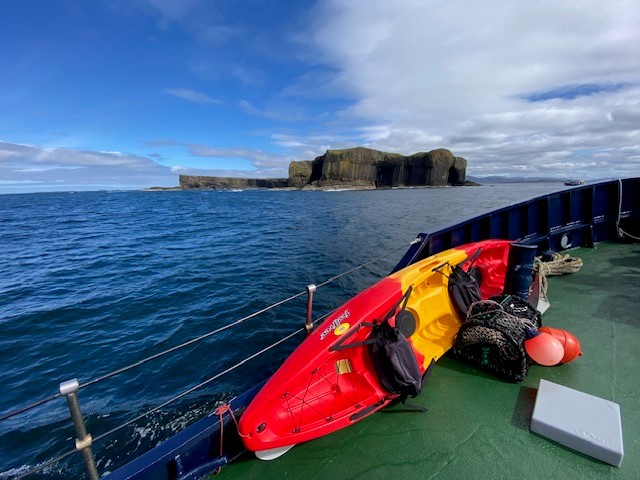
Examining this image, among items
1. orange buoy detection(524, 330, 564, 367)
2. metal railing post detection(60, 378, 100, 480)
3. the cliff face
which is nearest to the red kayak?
orange buoy detection(524, 330, 564, 367)

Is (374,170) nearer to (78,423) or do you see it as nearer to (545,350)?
(545,350)

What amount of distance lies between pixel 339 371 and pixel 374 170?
15899cm

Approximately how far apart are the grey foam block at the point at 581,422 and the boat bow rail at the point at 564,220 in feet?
10.4

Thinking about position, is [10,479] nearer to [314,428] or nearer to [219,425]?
[219,425]

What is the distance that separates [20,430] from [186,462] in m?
5.03

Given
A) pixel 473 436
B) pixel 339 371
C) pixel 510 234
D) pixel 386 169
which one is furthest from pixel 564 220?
pixel 386 169

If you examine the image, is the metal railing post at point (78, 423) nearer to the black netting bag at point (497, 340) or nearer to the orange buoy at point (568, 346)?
the black netting bag at point (497, 340)

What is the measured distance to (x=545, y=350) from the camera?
3352mm

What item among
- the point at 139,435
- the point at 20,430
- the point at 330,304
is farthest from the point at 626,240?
the point at 20,430

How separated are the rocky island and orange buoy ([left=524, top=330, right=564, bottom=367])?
454ft

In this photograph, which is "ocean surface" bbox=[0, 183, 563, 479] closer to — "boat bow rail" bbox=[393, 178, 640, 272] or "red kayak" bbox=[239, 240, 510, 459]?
"boat bow rail" bbox=[393, 178, 640, 272]

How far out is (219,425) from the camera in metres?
2.73

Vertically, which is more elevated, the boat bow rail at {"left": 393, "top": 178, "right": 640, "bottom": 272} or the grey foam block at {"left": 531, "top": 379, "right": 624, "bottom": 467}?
the boat bow rail at {"left": 393, "top": 178, "right": 640, "bottom": 272}

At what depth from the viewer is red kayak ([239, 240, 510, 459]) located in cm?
278
